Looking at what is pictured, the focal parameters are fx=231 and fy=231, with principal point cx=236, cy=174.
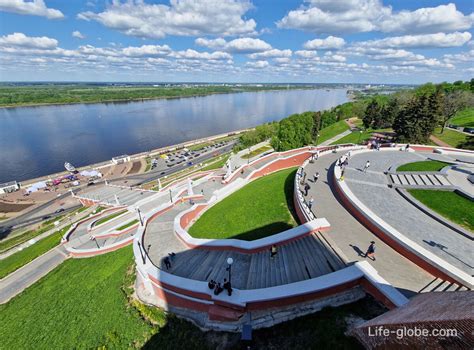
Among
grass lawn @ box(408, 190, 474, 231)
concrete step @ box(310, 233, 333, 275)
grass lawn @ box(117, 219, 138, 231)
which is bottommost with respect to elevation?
grass lawn @ box(117, 219, 138, 231)

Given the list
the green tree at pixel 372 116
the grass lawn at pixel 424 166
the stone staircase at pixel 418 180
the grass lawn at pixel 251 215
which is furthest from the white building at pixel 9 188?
the green tree at pixel 372 116

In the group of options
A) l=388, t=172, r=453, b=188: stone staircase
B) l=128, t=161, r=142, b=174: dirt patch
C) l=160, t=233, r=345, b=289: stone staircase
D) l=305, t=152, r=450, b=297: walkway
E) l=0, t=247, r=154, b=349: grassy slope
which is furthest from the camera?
l=128, t=161, r=142, b=174: dirt patch

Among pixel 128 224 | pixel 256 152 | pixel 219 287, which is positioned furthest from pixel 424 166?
pixel 256 152

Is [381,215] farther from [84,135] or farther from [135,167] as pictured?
[84,135]

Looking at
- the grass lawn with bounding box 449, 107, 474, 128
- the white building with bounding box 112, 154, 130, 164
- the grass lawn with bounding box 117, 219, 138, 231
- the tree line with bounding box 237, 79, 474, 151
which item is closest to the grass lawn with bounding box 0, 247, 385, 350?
the grass lawn with bounding box 117, 219, 138, 231

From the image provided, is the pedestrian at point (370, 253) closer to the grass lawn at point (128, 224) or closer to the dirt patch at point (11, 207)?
the grass lawn at point (128, 224)

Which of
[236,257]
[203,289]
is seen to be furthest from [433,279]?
[203,289]

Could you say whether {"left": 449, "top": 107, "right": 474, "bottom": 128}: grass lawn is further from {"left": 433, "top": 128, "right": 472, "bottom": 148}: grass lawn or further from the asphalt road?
the asphalt road
